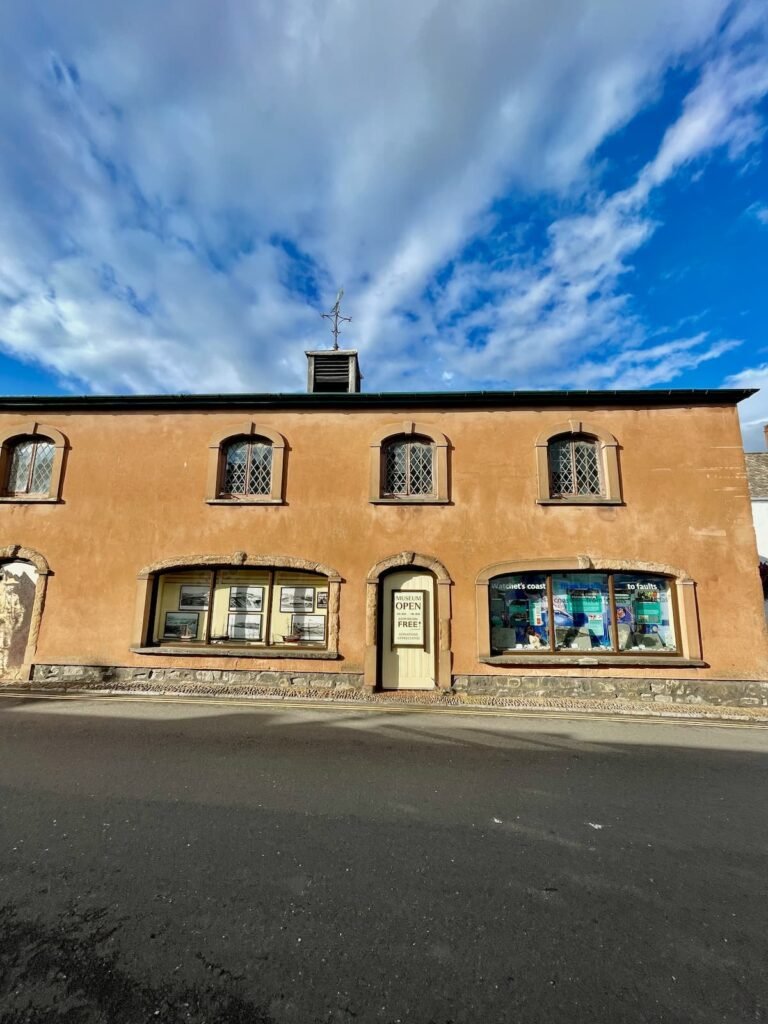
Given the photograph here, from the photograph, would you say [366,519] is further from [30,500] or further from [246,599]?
[30,500]

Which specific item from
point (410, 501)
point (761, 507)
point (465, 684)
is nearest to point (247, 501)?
point (410, 501)

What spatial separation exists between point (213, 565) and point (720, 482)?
11069 millimetres

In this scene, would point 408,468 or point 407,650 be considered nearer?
point 407,650

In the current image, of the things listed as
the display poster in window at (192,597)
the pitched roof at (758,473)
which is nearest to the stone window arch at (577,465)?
the display poster in window at (192,597)

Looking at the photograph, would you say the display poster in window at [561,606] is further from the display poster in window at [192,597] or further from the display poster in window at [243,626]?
the display poster in window at [192,597]

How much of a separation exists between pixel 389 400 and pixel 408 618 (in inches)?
192

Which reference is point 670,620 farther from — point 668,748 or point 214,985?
point 214,985

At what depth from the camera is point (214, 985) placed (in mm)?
2615

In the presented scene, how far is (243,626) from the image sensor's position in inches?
427

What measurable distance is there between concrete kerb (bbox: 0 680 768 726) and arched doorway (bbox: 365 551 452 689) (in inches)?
14.0

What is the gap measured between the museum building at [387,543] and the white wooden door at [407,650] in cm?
4

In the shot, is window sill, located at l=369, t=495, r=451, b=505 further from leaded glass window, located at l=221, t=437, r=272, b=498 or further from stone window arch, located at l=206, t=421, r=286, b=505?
leaded glass window, located at l=221, t=437, r=272, b=498

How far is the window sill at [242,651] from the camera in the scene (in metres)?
10.2

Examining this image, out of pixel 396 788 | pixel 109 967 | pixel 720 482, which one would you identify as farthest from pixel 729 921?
pixel 720 482
